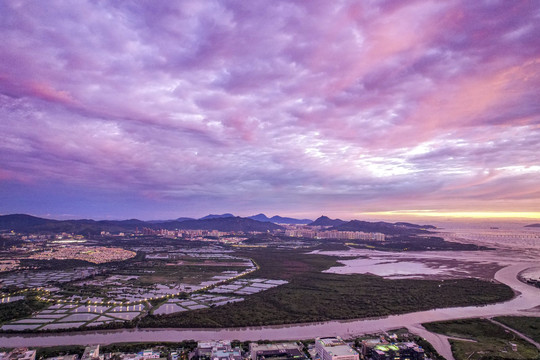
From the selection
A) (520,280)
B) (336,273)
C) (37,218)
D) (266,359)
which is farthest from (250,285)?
(37,218)

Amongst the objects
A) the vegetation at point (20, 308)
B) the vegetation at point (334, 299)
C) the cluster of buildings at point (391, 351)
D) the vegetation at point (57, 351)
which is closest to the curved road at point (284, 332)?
the vegetation at point (334, 299)

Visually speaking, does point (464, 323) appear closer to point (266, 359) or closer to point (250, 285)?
point (266, 359)

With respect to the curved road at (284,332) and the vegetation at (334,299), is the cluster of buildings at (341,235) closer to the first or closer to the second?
the vegetation at (334,299)

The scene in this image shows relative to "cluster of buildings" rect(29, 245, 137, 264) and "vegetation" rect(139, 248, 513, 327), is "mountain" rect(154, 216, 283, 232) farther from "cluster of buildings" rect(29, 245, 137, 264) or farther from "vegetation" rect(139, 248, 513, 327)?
"vegetation" rect(139, 248, 513, 327)

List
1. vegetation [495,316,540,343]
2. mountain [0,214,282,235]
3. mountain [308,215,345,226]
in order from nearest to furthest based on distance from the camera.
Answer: vegetation [495,316,540,343], mountain [0,214,282,235], mountain [308,215,345,226]

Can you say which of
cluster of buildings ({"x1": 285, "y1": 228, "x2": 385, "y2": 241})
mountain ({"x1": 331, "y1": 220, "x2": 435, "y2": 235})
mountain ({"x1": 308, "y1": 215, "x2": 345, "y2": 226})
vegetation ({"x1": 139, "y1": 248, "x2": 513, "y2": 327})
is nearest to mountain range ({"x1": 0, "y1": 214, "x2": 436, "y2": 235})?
mountain ({"x1": 331, "y1": 220, "x2": 435, "y2": 235})

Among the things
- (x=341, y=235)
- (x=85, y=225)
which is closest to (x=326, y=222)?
(x=341, y=235)

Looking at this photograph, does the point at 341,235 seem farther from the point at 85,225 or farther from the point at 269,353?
the point at 269,353
